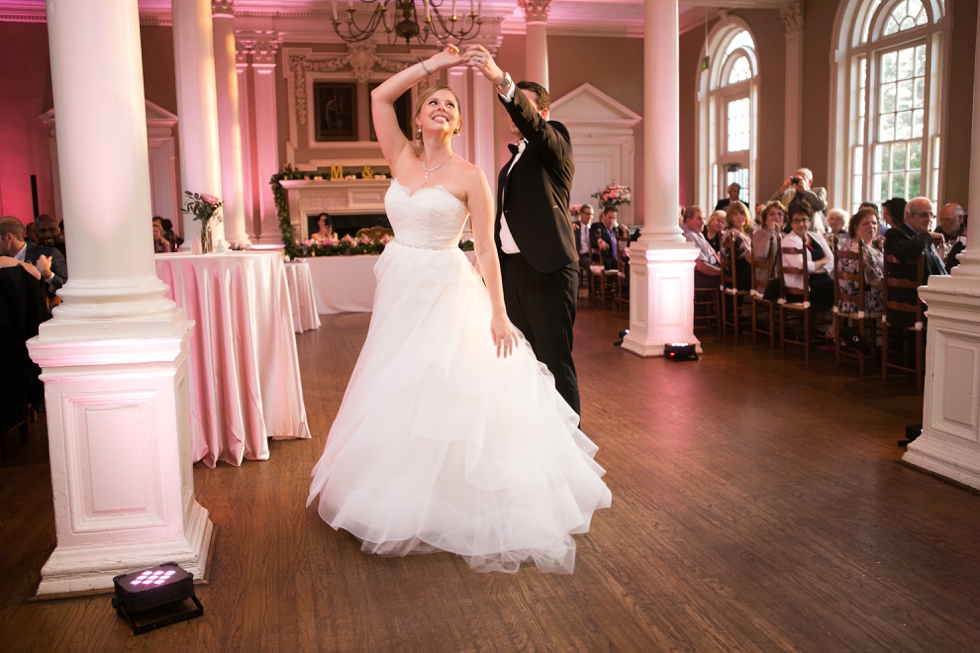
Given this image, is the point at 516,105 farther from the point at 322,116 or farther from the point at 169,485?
the point at 322,116

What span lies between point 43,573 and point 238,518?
31.1 inches

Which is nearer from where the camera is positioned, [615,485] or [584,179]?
[615,485]

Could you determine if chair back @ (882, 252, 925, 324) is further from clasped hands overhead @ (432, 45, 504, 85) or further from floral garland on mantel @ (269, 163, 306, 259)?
floral garland on mantel @ (269, 163, 306, 259)

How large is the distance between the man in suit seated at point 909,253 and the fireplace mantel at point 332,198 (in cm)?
905

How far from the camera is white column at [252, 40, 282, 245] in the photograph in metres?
13.4

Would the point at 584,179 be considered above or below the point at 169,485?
above

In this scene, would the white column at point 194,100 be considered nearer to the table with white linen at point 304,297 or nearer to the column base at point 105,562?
the table with white linen at point 304,297

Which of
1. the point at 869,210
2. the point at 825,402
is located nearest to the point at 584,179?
the point at 869,210

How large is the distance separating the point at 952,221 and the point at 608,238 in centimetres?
497

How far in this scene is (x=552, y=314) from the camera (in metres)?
3.77

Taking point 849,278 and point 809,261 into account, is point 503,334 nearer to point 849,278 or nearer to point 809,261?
point 849,278

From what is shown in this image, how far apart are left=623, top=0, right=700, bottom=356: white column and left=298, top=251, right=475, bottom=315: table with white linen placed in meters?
3.77

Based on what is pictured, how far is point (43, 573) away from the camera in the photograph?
2709mm

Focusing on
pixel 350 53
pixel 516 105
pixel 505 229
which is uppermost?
pixel 350 53
